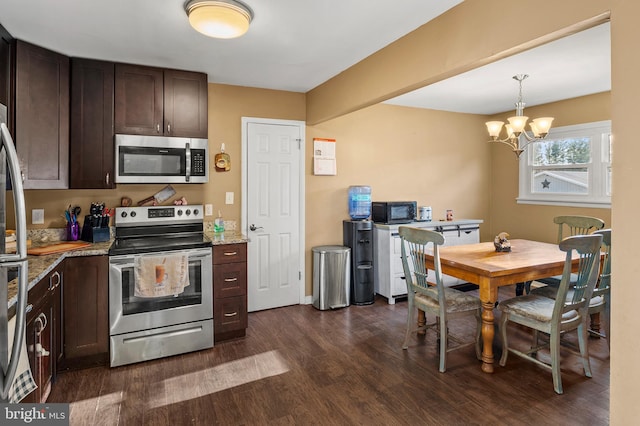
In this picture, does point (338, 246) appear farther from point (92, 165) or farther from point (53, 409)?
point (53, 409)

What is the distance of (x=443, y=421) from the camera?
216 cm

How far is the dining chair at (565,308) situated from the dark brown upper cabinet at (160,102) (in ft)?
9.94

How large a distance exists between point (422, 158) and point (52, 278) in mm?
4258

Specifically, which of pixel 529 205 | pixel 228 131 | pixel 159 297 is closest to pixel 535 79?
pixel 529 205

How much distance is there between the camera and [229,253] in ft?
10.6

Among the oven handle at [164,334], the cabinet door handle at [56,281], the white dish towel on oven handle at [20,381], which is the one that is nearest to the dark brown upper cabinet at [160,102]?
the cabinet door handle at [56,281]

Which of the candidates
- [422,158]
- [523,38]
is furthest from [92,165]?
[422,158]

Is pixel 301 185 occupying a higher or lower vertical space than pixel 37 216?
higher

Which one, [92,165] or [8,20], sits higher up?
[8,20]

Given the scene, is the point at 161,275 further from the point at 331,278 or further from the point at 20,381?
the point at 331,278

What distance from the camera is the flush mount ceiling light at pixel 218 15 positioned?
2109 millimetres

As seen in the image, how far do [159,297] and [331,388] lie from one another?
4.93 ft

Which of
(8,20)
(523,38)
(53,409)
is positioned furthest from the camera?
(8,20)

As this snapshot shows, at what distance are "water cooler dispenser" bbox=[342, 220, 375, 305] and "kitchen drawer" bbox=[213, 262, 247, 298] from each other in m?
1.41
